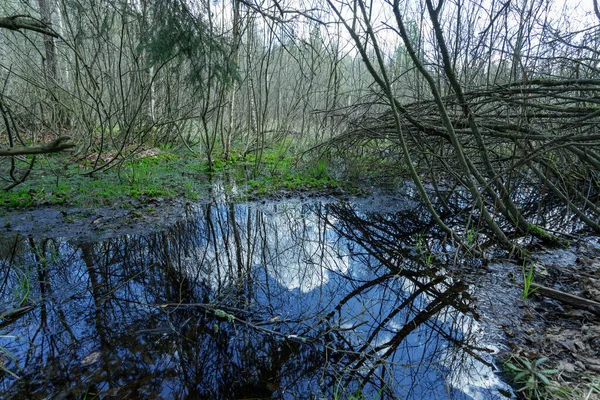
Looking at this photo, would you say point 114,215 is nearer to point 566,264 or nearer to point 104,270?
point 104,270

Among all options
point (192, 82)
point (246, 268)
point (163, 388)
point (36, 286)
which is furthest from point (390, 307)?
point (192, 82)

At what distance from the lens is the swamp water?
2086mm

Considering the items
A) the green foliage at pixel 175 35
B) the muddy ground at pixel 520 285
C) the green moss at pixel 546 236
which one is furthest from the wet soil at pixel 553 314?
the green foliage at pixel 175 35

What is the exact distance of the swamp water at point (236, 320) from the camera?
209 cm

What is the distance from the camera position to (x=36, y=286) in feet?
9.96

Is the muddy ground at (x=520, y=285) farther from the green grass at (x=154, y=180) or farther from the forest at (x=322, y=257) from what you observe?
the green grass at (x=154, y=180)

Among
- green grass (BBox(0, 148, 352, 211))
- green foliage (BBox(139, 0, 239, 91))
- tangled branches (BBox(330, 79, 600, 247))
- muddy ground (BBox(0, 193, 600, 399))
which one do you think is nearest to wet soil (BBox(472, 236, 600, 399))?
muddy ground (BBox(0, 193, 600, 399))

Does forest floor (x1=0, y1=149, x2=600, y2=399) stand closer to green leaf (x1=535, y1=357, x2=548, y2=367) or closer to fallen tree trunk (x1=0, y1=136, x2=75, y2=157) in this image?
green leaf (x1=535, y1=357, x2=548, y2=367)

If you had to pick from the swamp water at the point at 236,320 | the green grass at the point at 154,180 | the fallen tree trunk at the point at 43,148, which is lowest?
the swamp water at the point at 236,320

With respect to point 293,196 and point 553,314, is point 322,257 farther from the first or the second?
point 293,196

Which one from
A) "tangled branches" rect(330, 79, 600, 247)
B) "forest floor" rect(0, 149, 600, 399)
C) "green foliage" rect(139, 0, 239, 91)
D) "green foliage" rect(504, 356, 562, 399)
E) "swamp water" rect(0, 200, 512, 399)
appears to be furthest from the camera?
"green foliage" rect(139, 0, 239, 91)

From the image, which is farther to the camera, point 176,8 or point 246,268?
point 176,8

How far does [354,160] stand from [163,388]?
19.4 ft

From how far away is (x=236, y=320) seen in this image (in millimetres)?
2713
